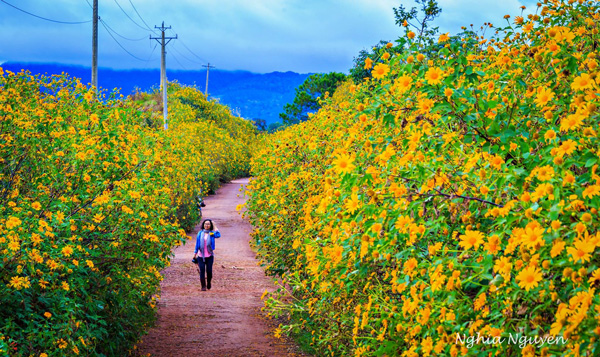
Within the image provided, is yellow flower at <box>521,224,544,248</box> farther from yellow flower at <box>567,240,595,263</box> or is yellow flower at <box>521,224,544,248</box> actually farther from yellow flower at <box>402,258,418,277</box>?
yellow flower at <box>402,258,418,277</box>

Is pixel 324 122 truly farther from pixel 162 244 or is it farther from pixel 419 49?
pixel 419 49

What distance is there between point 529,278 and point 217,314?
8.37m

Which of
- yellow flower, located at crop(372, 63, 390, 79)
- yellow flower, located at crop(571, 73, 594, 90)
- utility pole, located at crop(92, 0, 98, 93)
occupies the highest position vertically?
utility pole, located at crop(92, 0, 98, 93)

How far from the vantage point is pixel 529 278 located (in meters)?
2.13

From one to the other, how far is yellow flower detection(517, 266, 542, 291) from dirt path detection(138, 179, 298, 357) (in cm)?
594

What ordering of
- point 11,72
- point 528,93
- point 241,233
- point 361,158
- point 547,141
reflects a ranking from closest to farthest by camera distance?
1. point 547,141
2. point 528,93
3. point 361,158
4. point 11,72
5. point 241,233

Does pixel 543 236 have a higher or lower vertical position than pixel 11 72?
lower

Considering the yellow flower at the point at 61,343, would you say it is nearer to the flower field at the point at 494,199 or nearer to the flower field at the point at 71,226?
the flower field at the point at 71,226

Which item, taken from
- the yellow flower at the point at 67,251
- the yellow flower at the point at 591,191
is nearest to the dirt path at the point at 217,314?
the yellow flower at the point at 67,251

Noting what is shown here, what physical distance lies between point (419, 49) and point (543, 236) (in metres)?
1.36

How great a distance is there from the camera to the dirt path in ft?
25.8

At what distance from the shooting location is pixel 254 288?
41.9 feet

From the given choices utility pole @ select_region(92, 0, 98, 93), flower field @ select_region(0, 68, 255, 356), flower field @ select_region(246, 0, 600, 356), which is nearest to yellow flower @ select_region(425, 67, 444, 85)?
flower field @ select_region(246, 0, 600, 356)

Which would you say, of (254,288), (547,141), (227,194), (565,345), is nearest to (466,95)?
(547,141)
